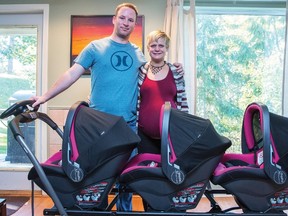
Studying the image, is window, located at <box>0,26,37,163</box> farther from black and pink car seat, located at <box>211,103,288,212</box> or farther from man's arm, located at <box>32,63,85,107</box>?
black and pink car seat, located at <box>211,103,288,212</box>

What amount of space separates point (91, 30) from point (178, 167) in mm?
2434

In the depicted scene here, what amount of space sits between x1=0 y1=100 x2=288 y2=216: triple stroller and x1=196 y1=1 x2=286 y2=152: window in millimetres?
2089

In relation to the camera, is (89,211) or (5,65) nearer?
(89,211)

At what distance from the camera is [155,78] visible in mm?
1979

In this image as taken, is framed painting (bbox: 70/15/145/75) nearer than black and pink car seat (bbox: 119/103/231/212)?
No

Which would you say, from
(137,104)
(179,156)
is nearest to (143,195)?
(179,156)

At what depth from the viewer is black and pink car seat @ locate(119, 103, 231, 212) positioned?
1.41m

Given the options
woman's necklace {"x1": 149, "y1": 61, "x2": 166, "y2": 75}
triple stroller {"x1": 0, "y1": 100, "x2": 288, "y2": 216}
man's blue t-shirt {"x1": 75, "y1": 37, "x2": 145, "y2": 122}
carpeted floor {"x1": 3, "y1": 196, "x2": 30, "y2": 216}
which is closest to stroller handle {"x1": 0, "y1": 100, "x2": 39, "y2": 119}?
triple stroller {"x1": 0, "y1": 100, "x2": 288, "y2": 216}

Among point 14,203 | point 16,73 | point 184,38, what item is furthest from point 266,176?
point 16,73

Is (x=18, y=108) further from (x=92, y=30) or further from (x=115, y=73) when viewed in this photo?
(x=92, y=30)

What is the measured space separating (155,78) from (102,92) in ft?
1.14

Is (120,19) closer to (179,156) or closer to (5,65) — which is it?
(179,156)

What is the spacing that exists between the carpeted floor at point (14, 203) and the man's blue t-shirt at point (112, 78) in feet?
5.91

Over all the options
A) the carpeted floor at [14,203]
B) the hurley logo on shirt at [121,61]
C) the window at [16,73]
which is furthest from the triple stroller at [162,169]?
the window at [16,73]
